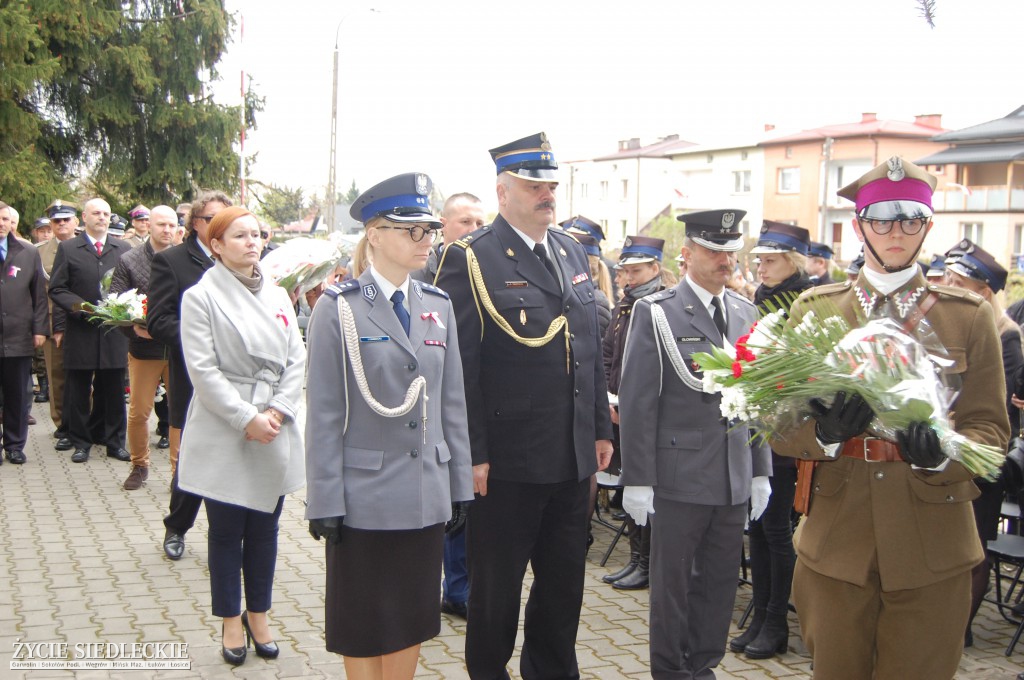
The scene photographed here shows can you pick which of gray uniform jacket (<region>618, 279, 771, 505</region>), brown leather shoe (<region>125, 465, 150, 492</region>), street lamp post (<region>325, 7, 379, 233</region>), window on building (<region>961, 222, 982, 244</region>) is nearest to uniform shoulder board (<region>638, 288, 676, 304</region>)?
gray uniform jacket (<region>618, 279, 771, 505</region>)

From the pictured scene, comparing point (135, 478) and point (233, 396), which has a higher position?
point (233, 396)

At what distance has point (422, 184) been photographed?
4078 mm

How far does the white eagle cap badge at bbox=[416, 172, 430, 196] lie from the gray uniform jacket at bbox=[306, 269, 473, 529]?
410 mm

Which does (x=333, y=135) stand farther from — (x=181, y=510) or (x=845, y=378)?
(x=845, y=378)

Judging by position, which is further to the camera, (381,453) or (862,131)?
(862,131)

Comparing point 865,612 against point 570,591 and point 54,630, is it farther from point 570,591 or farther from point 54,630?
point 54,630

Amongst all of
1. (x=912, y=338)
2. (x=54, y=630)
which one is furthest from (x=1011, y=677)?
(x=54, y=630)

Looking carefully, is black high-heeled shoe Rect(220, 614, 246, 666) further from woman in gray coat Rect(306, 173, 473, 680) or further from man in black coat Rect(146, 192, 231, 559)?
man in black coat Rect(146, 192, 231, 559)

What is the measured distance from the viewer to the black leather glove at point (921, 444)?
2.99 m

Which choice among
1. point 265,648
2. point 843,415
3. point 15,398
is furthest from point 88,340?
point 843,415

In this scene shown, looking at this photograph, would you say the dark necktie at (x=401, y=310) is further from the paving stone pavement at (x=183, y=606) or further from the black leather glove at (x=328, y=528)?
the paving stone pavement at (x=183, y=606)

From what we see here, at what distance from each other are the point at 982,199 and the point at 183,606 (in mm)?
48912

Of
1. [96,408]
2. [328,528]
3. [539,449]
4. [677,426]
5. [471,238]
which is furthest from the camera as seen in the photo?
[96,408]

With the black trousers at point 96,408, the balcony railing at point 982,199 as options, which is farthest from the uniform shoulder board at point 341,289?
the balcony railing at point 982,199
